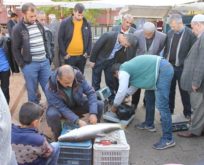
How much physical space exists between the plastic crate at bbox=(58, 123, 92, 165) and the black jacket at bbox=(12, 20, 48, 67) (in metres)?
2.16

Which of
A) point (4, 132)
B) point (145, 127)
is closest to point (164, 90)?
point (145, 127)

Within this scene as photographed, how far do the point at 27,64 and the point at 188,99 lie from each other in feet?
9.30

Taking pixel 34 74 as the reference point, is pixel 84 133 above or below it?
below

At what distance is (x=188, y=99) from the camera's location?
6.59 metres

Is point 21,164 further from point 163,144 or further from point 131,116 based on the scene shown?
point 131,116

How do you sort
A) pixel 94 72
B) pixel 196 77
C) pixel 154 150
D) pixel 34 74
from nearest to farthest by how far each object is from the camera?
pixel 196 77, pixel 154 150, pixel 34 74, pixel 94 72

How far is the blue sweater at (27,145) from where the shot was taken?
11.8 ft

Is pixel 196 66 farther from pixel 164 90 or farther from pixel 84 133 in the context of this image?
pixel 84 133

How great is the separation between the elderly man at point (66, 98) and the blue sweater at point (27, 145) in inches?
46.8

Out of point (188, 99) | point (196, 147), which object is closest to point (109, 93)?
point (188, 99)

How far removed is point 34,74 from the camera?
6211mm

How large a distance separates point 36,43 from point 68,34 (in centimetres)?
118

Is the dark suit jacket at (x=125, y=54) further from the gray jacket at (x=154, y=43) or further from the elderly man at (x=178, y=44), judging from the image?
the elderly man at (x=178, y=44)

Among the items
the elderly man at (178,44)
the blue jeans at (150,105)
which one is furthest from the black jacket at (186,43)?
the blue jeans at (150,105)
